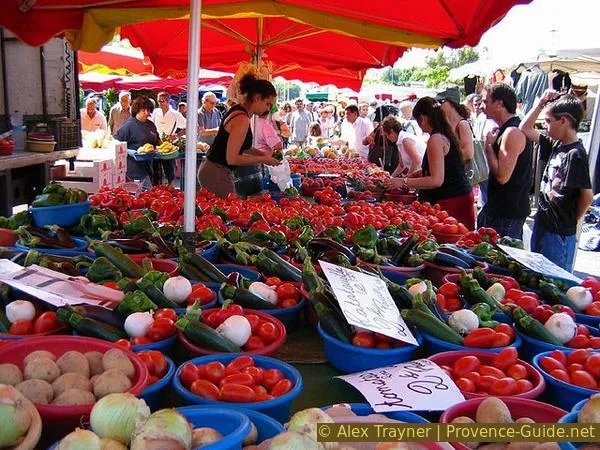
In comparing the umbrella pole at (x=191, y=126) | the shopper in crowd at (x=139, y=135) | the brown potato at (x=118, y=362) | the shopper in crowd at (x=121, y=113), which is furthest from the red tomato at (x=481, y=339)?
the shopper in crowd at (x=121, y=113)

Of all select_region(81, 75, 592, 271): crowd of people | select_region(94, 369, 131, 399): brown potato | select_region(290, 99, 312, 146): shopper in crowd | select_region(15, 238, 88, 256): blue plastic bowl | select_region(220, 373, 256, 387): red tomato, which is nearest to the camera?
select_region(94, 369, 131, 399): brown potato

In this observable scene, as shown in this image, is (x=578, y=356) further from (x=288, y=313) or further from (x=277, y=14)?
(x=277, y=14)

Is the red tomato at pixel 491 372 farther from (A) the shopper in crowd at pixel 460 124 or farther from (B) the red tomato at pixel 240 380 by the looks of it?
(A) the shopper in crowd at pixel 460 124

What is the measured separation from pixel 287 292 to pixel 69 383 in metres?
1.17

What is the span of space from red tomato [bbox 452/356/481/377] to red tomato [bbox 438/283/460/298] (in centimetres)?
66

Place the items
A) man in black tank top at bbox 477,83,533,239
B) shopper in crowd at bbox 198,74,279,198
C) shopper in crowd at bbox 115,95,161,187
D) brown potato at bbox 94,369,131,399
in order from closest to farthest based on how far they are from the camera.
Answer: brown potato at bbox 94,369,131,399 → man in black tank top at bbox 477,83,533,239 → shopper in crowd at bbox 198,74,279,198 → shopper in crowd at bbox 115,95,161,187

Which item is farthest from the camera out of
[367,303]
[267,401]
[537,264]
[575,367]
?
[537,264]

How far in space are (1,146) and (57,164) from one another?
87.1 inches

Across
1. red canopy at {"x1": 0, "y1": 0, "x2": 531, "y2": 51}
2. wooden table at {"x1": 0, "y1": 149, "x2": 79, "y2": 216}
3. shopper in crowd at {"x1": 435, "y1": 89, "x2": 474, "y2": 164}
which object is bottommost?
wooden table at {"x1": 0, "y1": 149, "x2": 79, "y2": 216}

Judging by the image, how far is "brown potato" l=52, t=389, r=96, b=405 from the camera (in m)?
1.35

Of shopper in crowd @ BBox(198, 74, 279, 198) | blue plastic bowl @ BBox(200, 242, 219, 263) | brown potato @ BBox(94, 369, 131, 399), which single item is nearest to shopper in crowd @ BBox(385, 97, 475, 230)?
shopper in crowd @ BBox(198, 74, 279, 198)

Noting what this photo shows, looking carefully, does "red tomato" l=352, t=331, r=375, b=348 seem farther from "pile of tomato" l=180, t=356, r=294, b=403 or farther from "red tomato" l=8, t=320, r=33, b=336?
"red tomato" l=8, t=320, r=33, b=336

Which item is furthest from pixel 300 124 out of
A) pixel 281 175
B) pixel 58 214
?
pixel 58 214

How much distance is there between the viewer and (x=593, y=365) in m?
1.85
